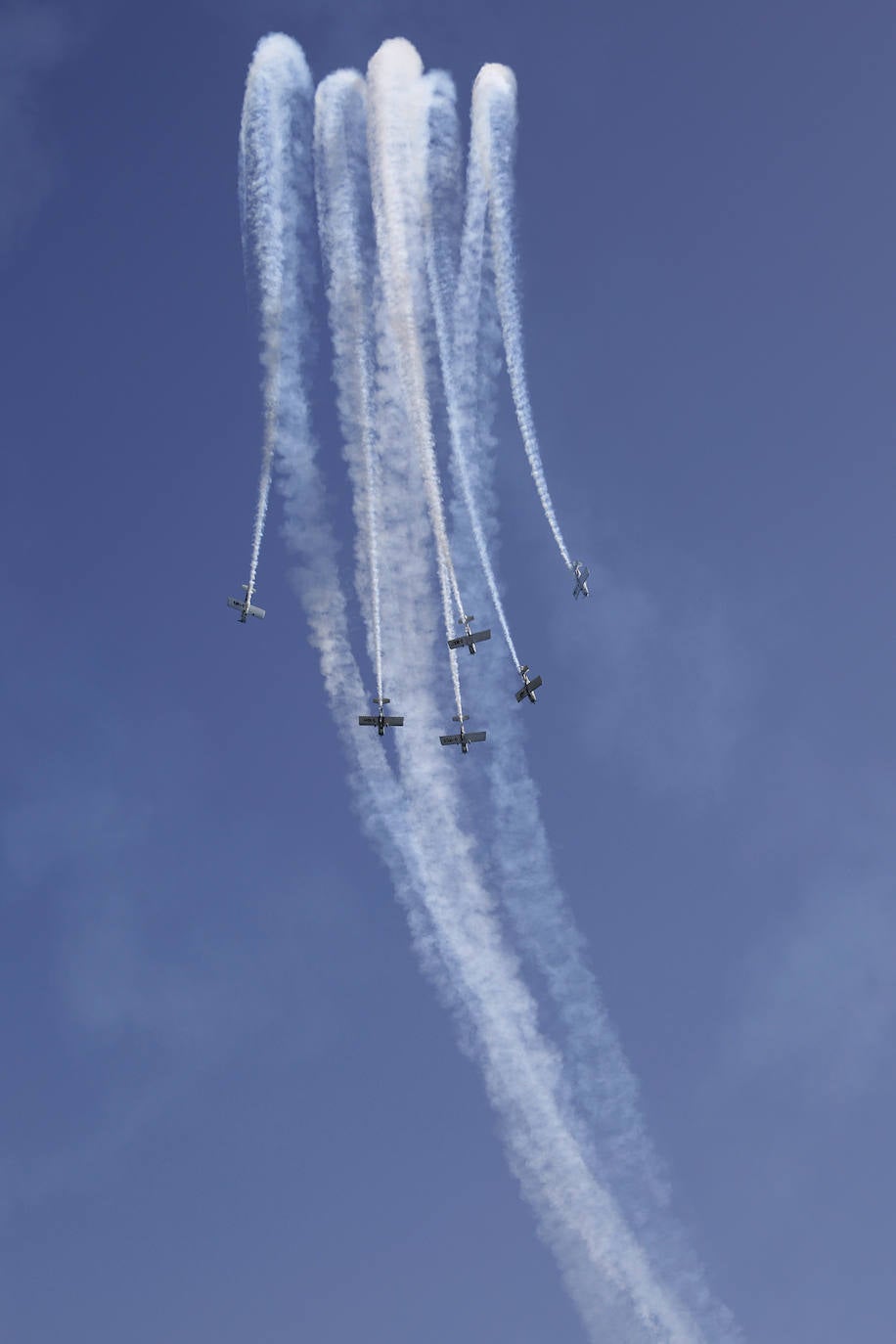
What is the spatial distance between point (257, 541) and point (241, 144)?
491 inches

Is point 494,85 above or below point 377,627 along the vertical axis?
above

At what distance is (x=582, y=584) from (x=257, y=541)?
1299 centimetres

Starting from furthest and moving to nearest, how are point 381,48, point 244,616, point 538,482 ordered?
point 244,616
point 538,482
point 381,48

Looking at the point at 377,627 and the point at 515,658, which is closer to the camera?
the point at 377,627

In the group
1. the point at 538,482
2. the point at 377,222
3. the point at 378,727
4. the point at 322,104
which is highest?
the point at 322,104

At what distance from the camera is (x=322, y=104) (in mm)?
43719

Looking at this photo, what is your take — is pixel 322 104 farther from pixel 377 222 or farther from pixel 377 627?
pixel 377 627

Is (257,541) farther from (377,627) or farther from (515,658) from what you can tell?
(515,658)

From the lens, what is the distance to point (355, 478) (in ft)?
152

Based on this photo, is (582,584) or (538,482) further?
(582,584)

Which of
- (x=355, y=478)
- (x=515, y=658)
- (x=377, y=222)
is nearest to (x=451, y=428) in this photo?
(x=355, y=478)

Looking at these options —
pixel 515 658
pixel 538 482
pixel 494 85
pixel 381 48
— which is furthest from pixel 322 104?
pixel 515 658

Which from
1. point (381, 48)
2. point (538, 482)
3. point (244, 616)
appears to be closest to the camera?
point (381, 48)

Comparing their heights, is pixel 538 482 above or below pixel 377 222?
below
